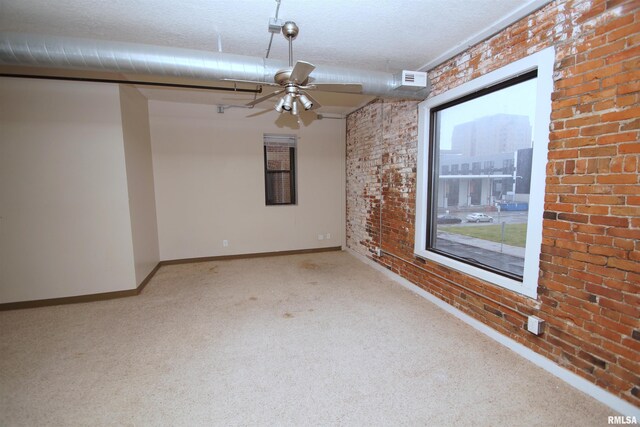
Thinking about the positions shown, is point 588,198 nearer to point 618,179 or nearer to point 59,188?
point 618,179

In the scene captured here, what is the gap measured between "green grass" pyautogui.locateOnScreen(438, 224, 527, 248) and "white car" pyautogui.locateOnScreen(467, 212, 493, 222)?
74 millimetres

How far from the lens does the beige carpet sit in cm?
183

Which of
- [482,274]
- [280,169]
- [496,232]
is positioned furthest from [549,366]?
[280,169]

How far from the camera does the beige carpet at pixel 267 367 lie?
1.83m

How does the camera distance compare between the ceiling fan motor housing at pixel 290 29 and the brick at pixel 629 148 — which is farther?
the ceiling fan motor housing at pixel 290 29

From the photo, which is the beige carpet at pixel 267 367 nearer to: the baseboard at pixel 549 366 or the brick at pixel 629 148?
the baseboard at pixel 549 366

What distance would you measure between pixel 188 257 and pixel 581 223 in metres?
5.43

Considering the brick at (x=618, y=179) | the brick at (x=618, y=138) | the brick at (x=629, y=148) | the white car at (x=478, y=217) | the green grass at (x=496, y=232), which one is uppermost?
the brick at (x=618, y=138)

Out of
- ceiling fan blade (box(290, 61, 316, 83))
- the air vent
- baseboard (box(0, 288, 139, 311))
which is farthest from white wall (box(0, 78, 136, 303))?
the air vent

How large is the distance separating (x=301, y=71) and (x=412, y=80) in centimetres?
165

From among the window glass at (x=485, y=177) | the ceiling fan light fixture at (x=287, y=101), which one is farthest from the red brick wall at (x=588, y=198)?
the ceiling fan light fixture at (x=287, y=101)

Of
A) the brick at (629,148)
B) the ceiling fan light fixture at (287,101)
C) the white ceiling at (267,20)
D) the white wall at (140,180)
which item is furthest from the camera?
the white wall at (140,180)

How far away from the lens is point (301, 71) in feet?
6.84

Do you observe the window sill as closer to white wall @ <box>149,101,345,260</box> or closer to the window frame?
white wall @ <box>149,101,345,260</box>
